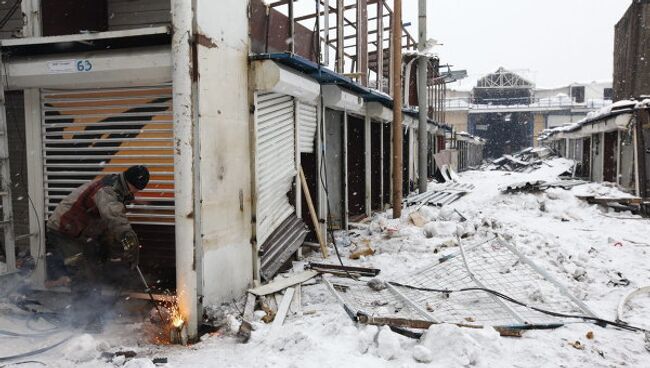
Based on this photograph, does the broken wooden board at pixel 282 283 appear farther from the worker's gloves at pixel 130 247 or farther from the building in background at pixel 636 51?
the building in background at pixel 636 51

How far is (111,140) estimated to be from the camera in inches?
236

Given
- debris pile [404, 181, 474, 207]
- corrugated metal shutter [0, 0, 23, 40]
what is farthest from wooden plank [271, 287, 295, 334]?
debris pile [404, 181, 474, 207]

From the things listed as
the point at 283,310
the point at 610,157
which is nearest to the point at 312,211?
the point at 283,310

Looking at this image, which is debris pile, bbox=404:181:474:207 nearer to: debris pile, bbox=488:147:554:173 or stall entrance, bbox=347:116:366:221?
stall entrance, bbox=347:116:366:221

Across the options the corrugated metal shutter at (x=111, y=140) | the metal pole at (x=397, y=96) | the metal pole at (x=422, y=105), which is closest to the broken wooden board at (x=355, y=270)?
the corrugated metal shutter at (x=111, y=140)

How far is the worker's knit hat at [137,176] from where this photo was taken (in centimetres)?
529

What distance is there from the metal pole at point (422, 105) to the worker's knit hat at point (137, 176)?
1306 cm

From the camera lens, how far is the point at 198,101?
5059 millimetres

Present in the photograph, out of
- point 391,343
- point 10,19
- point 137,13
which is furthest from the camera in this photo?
point 10,19

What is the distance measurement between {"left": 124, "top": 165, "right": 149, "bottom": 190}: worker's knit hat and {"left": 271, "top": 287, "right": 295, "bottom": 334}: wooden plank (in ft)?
7.30

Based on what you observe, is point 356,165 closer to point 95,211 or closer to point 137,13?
point 137,13

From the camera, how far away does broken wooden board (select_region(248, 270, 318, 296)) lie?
242 inches

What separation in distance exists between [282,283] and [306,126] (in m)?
3.45

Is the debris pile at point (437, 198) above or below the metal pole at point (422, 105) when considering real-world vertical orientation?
below
